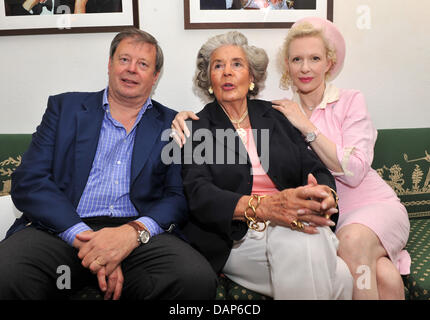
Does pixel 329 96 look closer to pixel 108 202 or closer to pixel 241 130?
pixel 241 130

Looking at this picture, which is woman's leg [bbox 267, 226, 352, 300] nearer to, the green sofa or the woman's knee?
the woman's knee

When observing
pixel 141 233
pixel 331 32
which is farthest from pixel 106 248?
pixel 331 32

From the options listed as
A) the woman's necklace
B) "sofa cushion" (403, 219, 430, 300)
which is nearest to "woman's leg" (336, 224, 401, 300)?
"sofa cushion" (403, 219, 430, 300)

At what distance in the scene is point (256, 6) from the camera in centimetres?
243

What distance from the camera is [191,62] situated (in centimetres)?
250

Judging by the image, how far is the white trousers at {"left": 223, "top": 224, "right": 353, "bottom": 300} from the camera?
144 centimetres

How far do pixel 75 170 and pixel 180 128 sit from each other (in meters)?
0.51

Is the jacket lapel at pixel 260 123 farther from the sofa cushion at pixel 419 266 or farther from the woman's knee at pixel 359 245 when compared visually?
the sofa cushion at pixel 419 266

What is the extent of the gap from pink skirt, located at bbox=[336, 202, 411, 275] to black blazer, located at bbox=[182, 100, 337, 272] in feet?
0.71

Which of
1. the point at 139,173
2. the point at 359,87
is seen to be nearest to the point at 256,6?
the point at 359,87

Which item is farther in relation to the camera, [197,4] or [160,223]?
[197,4]

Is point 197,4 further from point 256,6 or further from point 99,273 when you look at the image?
point 99,273

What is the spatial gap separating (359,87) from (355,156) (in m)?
0.96

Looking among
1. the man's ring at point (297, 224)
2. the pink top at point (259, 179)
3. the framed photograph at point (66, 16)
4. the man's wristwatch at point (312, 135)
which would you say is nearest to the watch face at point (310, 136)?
the man's wristwatch at point (312, 135)
